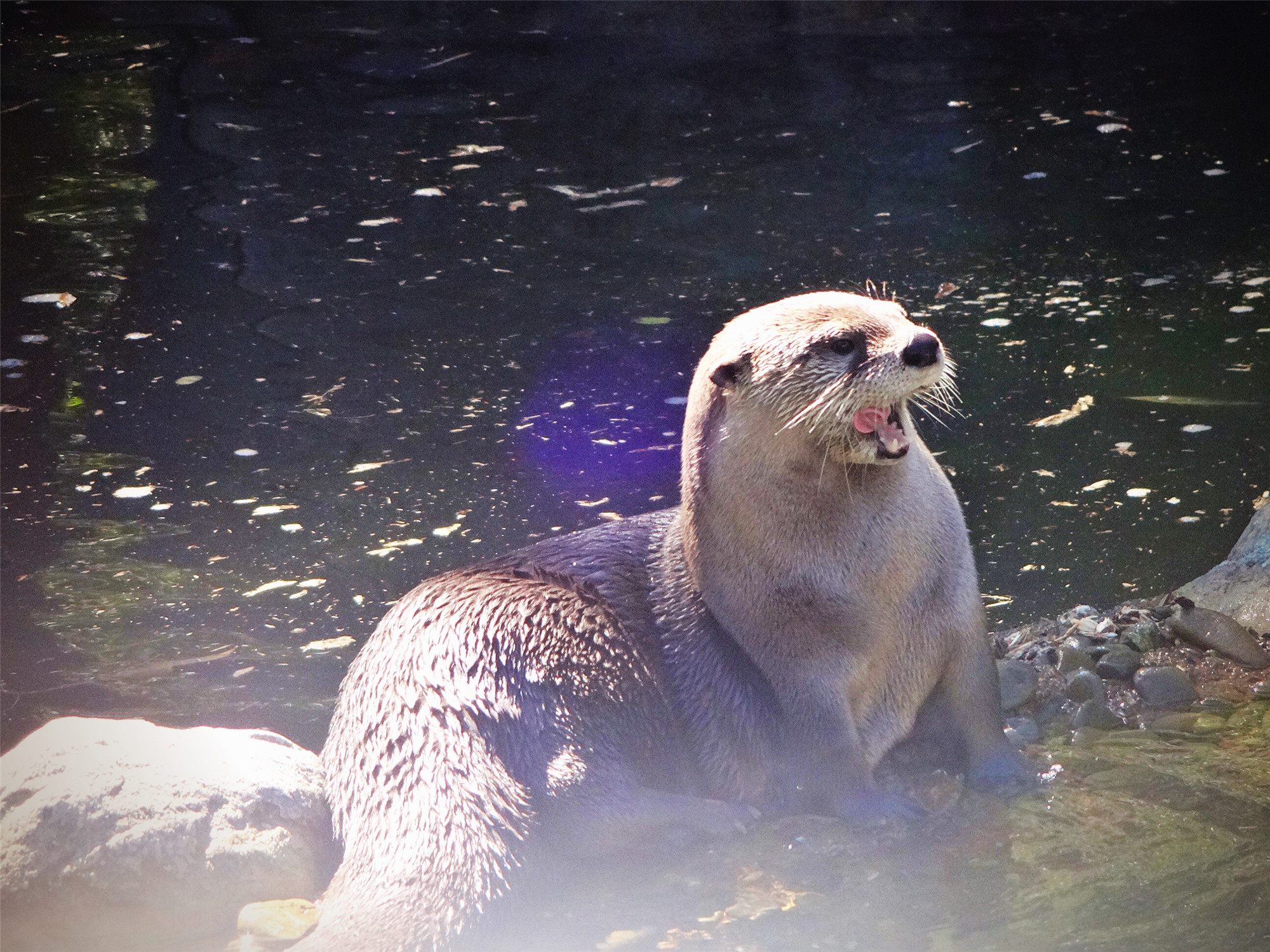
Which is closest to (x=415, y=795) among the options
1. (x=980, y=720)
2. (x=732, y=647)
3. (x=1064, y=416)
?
(x=732, y=647)

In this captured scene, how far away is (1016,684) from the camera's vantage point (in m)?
3.85

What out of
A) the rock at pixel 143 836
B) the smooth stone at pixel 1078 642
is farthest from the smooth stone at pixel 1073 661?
the rock at pixel 143 836

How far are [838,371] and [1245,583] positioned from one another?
72.2 inches

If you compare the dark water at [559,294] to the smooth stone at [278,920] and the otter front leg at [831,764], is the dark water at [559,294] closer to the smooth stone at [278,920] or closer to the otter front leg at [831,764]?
the otter front leg at [831,764]

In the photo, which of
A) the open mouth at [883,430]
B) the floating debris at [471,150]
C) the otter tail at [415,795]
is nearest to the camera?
the otter tail at [415,795]

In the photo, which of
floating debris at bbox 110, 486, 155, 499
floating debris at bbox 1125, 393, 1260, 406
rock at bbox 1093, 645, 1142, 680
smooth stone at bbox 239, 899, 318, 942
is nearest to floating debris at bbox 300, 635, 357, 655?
smooth stone at bbox 239, 899, 318, 942

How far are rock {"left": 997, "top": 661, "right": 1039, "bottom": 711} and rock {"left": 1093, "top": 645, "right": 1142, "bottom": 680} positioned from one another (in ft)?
0.60

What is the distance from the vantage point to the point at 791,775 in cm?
330

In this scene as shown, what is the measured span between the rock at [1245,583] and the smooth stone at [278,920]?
8.98 feet

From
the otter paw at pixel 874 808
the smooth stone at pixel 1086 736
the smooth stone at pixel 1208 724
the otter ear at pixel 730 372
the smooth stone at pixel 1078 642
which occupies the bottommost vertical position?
the smooth stone at pixel 1086 736

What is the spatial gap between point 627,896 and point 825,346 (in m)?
1.31

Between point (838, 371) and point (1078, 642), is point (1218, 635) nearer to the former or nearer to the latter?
point (1078, 642)

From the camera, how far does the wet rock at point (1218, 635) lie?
12.9 ft

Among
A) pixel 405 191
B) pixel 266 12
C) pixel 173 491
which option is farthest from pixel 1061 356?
pixel 266 12
